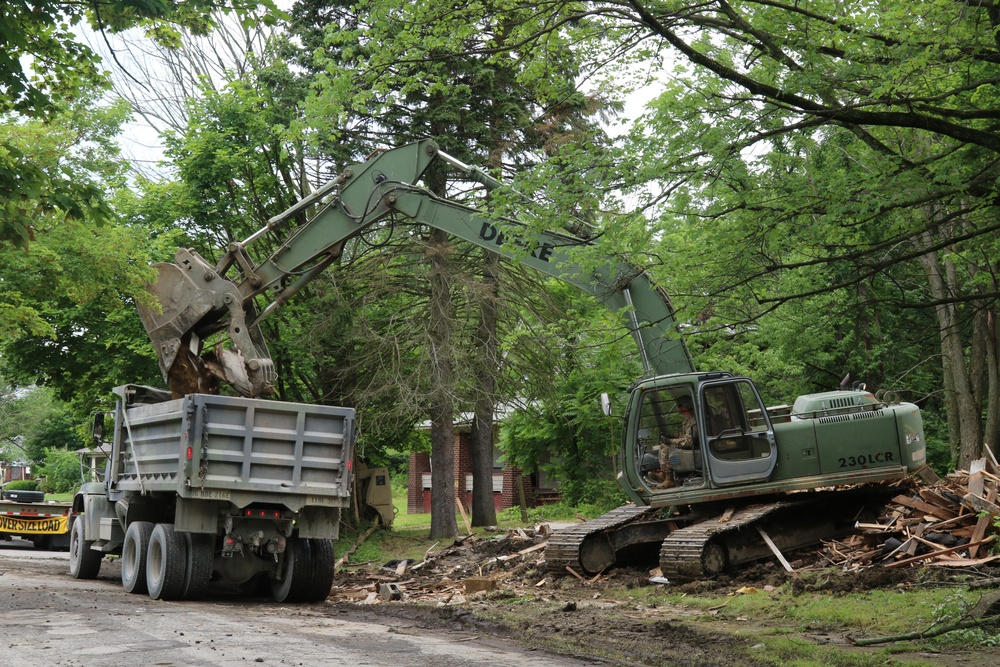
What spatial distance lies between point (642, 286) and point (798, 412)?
2736 mm

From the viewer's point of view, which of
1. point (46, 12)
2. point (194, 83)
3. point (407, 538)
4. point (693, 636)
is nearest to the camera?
point (46, 12)

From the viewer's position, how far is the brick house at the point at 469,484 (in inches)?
1458

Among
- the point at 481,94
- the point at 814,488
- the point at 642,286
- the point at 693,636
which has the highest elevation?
the point at 481,94

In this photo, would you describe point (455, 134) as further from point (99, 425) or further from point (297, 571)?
point (297, 571)

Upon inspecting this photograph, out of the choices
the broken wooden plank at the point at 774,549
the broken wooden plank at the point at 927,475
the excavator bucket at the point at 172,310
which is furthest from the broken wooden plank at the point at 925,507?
the excavator bucket at the point at 172,310

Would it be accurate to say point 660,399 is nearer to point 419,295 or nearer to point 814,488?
point 814,488

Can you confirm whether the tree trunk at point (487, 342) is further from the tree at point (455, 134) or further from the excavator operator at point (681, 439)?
the excavator operator at point (681, 439)

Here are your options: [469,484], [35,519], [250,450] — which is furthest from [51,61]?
[469,484]

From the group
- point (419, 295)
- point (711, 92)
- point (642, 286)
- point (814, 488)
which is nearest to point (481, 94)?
point (419, 295)

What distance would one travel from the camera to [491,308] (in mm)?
20266

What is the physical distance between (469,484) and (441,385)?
22458 mm

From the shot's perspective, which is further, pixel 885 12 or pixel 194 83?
pixel 194 83

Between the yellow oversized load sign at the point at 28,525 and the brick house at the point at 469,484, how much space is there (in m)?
12.6

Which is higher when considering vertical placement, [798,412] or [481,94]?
[481,94]
